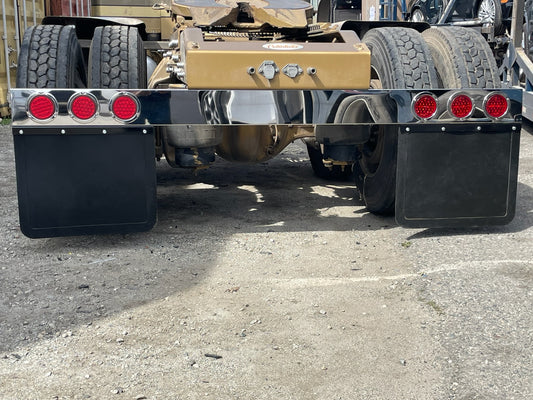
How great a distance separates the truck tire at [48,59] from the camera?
4336 millimetres

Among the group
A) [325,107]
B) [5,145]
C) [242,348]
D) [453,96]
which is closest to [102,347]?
[242,348]

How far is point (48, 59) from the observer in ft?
14.4

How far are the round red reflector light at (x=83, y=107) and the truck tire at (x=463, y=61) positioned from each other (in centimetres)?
215

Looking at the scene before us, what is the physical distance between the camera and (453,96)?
4.21 m

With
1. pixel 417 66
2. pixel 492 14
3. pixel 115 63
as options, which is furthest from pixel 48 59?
pixel 492 14

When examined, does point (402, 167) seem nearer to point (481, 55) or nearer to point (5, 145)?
point (481, 55)

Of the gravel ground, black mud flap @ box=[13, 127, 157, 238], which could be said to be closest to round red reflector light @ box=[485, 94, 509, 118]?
the gravel ground

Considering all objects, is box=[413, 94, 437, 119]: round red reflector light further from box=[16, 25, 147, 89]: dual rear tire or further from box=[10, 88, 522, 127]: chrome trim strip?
box=[16, 25, 147, 89]: dual rear tire

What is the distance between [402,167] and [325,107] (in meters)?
0.58

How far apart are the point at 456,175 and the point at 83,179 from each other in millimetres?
2149

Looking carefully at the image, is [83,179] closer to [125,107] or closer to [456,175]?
[125,107]

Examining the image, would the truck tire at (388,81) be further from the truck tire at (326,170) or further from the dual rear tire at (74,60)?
the dual rear tire at (74,60)

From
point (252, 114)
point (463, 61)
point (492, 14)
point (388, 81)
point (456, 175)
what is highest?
point (492, 14)

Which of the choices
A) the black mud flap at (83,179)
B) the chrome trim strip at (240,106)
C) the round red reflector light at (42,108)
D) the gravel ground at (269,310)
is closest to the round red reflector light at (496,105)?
the chrome trim strip at (240,106)
